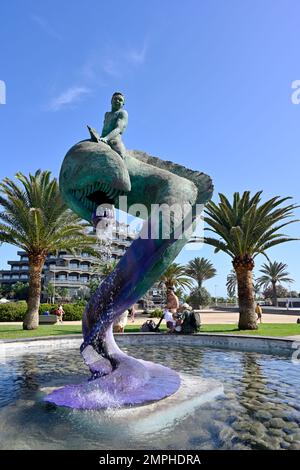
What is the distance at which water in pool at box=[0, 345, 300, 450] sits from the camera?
3.07m

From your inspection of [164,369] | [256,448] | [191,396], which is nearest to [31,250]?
[164,369]

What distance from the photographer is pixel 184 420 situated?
361cm

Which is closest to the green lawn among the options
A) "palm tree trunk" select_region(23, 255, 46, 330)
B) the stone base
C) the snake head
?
"palm tree trunk" select_region(23, 255, 46, 330)

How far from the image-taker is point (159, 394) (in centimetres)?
Result: 420

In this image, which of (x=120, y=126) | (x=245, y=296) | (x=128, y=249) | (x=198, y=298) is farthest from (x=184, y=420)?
(x=198, y=298)

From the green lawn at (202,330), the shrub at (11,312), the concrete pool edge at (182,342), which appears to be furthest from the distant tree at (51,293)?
the concrete pool edge at (182,342)

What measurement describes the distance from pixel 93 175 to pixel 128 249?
1.00 meters

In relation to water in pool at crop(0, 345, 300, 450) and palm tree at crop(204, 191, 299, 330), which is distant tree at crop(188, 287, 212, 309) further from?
water in pool at crop(0, 345, 300, 450)

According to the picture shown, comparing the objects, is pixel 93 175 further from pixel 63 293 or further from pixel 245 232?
pixel 63 293

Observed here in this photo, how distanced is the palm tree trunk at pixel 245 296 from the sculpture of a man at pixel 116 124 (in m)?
13.7

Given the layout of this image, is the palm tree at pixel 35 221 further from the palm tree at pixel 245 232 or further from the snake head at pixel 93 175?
the snake head at pixel 93 175

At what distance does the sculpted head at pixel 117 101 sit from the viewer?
509 cm

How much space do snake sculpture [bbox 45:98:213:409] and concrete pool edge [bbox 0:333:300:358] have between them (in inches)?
203

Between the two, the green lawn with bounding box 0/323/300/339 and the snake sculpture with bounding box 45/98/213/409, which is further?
the green lawn with bounding box 0/323/300/339
